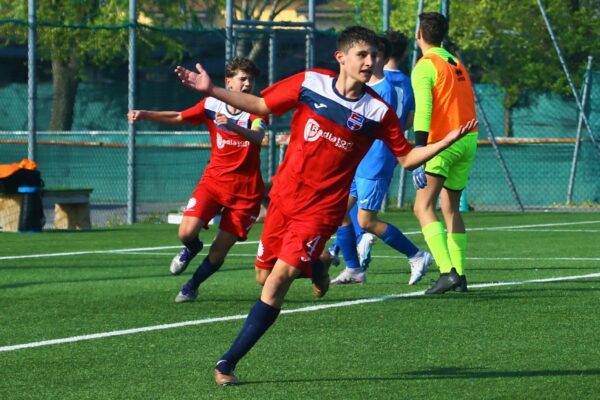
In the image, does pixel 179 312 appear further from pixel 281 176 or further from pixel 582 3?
pixel 582 3

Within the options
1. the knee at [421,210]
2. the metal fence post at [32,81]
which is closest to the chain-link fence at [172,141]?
the metal fence post at [32,81]

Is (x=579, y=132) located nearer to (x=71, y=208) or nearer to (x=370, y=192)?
(x=71, y=208)

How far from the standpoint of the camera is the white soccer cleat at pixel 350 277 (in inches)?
442

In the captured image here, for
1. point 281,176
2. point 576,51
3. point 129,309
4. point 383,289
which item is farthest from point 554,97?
point 281,176

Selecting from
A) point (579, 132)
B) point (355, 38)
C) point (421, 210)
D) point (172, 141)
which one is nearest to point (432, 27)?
point (421, 210)

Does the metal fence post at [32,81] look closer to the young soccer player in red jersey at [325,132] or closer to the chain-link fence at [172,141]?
the chain-link fence at [172,141]

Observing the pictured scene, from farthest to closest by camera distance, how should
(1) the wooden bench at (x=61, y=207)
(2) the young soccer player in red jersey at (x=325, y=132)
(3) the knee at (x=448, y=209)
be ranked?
(1) the wooden bench at (x=61, y=207)
(3) the knee at (x=448, y=209)
(2) the young soccer player in red jersey at (x=325, y=132)

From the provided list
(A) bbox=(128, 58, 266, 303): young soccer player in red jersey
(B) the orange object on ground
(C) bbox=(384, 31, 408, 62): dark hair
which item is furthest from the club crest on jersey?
(B) the orange object on ground

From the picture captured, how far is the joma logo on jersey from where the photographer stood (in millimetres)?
7230

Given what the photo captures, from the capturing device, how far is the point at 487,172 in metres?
26.4

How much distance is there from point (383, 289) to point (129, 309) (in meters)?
2.17

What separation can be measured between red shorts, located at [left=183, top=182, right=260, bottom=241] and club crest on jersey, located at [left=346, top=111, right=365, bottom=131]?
322 centimetres

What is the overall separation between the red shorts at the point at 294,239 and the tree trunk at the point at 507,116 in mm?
20598

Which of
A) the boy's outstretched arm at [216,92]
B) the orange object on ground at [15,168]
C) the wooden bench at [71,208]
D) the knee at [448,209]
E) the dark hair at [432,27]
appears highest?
the dark hair at [432,27]
